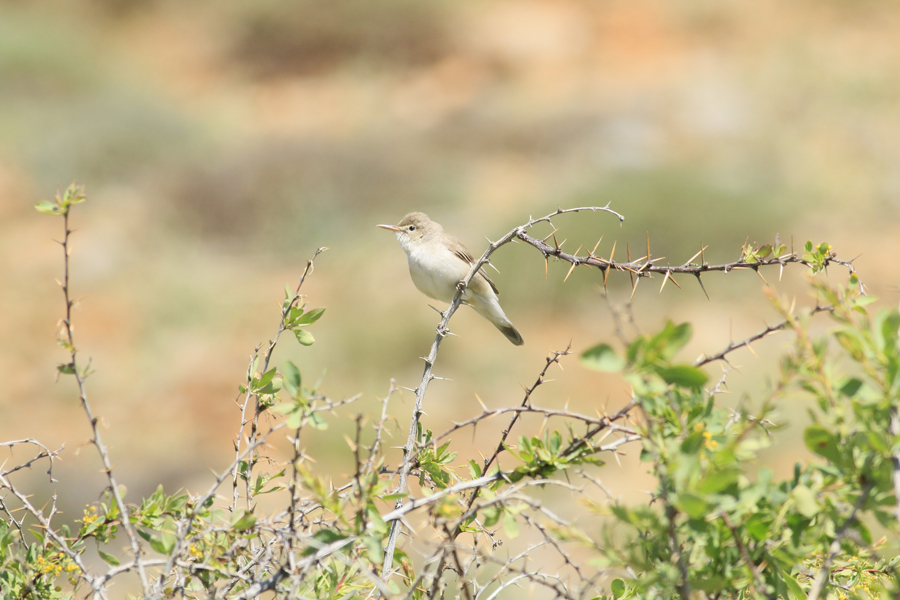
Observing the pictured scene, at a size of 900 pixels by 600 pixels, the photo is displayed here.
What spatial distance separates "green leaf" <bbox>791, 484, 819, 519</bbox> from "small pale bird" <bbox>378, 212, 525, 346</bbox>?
393 centimetres

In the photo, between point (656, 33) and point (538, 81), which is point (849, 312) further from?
point (656, 33)

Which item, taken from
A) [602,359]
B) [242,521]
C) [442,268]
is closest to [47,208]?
[242,521]

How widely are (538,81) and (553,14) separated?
11.8ft

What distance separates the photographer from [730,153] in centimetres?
1991

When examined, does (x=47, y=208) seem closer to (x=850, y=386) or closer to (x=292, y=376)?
(x=292, y=376)

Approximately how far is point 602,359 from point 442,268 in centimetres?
432

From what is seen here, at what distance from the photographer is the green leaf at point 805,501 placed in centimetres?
140

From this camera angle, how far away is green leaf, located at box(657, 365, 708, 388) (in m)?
1.34

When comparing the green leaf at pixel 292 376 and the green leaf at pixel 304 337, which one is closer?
the green leaf at pixel 292 376

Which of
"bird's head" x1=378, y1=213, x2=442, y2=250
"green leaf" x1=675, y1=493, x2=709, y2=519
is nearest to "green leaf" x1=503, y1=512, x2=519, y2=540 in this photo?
"green leaf" x1=675, y1=493, x2=709, y2=519

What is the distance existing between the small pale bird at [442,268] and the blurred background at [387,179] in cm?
537

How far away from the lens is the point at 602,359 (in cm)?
125

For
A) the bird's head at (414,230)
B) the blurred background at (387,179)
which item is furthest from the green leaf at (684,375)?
the blurred background at (387,179)

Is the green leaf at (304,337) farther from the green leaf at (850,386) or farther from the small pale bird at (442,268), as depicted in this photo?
the small pale bird at (442,268)
